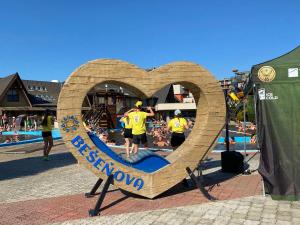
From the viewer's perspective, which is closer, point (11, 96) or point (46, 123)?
point (46, 123)

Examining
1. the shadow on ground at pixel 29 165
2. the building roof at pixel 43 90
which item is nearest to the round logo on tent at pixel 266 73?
the shadow on ground at pixel 29 165

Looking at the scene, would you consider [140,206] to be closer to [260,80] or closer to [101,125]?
[260,80]

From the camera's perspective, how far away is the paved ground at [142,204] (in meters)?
5.78

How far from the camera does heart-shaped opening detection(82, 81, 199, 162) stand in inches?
367

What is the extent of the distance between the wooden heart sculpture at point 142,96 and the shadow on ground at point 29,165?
422 cm

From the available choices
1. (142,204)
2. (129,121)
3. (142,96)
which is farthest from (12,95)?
(142,204)

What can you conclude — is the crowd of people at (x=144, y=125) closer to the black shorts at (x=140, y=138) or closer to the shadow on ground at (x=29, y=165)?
the black shorts at (x=140, y=138)

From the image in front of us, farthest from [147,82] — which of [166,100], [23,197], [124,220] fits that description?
[166,100]

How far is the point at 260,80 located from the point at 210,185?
8.76 feet

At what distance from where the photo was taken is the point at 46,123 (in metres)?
12.2

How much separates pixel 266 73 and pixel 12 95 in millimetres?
42203

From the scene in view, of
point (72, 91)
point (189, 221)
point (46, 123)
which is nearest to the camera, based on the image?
point (189, 221)

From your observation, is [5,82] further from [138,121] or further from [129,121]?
[138,121]

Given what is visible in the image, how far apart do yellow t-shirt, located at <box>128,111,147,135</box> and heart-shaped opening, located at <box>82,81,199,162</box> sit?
0.45ft
